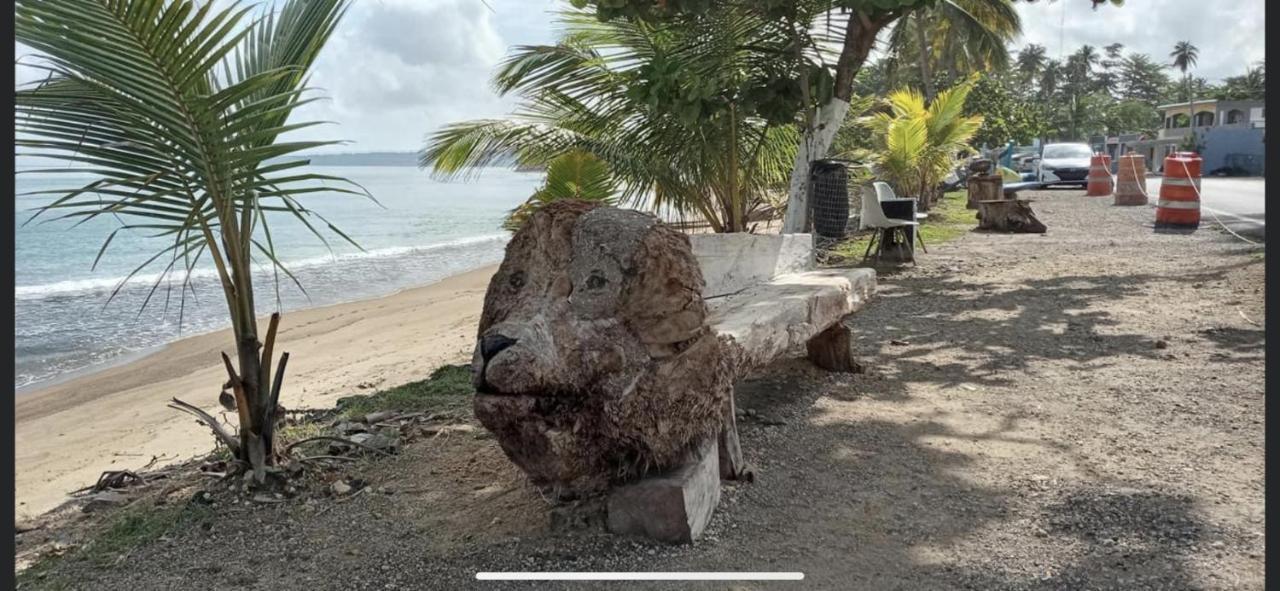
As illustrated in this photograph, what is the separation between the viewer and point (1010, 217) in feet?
38.2

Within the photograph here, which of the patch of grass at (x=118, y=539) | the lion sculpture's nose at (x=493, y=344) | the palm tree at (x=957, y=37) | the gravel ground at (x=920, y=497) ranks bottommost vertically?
the gravel ground at (x=920, y=497)

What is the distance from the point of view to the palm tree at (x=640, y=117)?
6234 millimetres

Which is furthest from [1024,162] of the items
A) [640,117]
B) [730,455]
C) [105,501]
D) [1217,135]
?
[105,501]

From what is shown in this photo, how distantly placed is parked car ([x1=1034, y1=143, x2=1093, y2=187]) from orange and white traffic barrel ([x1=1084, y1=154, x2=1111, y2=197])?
2317 mm

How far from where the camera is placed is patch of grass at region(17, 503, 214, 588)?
2794 mm

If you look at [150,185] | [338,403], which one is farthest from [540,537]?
[338,403]

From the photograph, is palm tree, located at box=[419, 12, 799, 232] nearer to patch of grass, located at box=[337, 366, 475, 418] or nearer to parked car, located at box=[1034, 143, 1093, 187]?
patch of grass, located at box=[337, 366, 475, 418]

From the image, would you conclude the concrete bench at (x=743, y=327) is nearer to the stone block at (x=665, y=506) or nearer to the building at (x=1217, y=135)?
the stone block at (x=665, y=506)

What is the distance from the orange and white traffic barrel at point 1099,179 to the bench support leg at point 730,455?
15.7 m

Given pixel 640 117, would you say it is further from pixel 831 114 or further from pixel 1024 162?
pixel 1024 162

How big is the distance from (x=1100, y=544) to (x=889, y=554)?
0.66 meters

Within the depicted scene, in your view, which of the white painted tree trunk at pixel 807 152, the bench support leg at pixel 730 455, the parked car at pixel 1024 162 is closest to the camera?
the bench support leg at pixel 730 455

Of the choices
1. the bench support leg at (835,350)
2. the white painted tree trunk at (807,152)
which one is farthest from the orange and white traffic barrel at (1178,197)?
the bench support leg at (835,350)

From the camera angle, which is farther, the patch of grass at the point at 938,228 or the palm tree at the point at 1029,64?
the palm tree at the point at 1029,64
